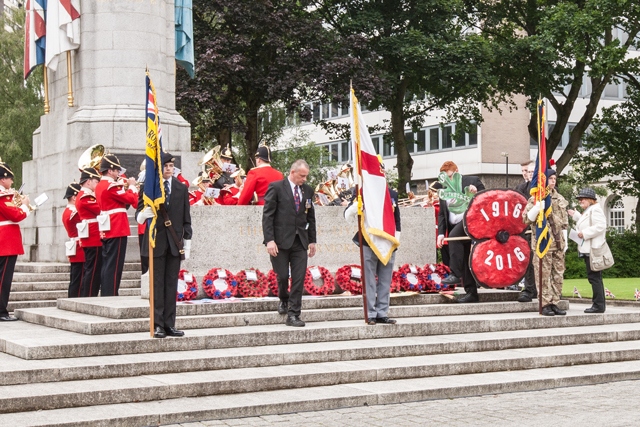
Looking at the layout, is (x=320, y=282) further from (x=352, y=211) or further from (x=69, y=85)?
(x=69, y=85)

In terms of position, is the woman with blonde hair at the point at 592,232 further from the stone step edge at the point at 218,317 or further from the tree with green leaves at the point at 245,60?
the tree with green leaves at the point at 245,60

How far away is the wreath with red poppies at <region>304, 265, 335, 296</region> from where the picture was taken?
14.7m

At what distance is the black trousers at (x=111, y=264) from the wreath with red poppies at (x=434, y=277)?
469 cm

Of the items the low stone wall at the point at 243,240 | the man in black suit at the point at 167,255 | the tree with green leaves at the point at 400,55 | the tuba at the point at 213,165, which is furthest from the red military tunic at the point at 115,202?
the tree with green leaves at the point at 400,55

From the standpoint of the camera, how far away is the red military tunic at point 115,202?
15195 millimetres

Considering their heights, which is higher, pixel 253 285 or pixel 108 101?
pixel 108 101

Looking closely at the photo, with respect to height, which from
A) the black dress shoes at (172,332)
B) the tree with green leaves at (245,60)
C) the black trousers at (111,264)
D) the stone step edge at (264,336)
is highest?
the tree with green leaves at (245,60)

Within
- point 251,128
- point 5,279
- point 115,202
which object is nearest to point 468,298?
point 115,202

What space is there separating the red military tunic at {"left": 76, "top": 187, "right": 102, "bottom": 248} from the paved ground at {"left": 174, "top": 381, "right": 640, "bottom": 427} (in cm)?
724

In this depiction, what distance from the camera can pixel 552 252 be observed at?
14.6 metres

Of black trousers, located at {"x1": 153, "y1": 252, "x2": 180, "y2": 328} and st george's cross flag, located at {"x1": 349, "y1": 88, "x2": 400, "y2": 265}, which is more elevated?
st george's cross flag, located at {"x1": 349, "y1": 88, "x2": 400, "y2": 265}

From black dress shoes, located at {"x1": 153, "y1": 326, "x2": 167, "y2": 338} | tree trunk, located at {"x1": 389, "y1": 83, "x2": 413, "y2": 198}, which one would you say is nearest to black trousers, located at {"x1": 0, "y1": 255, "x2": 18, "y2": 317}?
black dress shoes, located at {"x1": 153, "y1": 326, "x2": 167, "y2": 338}

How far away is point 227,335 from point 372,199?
2.85 meters

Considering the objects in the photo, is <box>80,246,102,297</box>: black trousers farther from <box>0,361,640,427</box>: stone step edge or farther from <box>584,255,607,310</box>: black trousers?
<box>584,255,607,310</box>: black trousers
